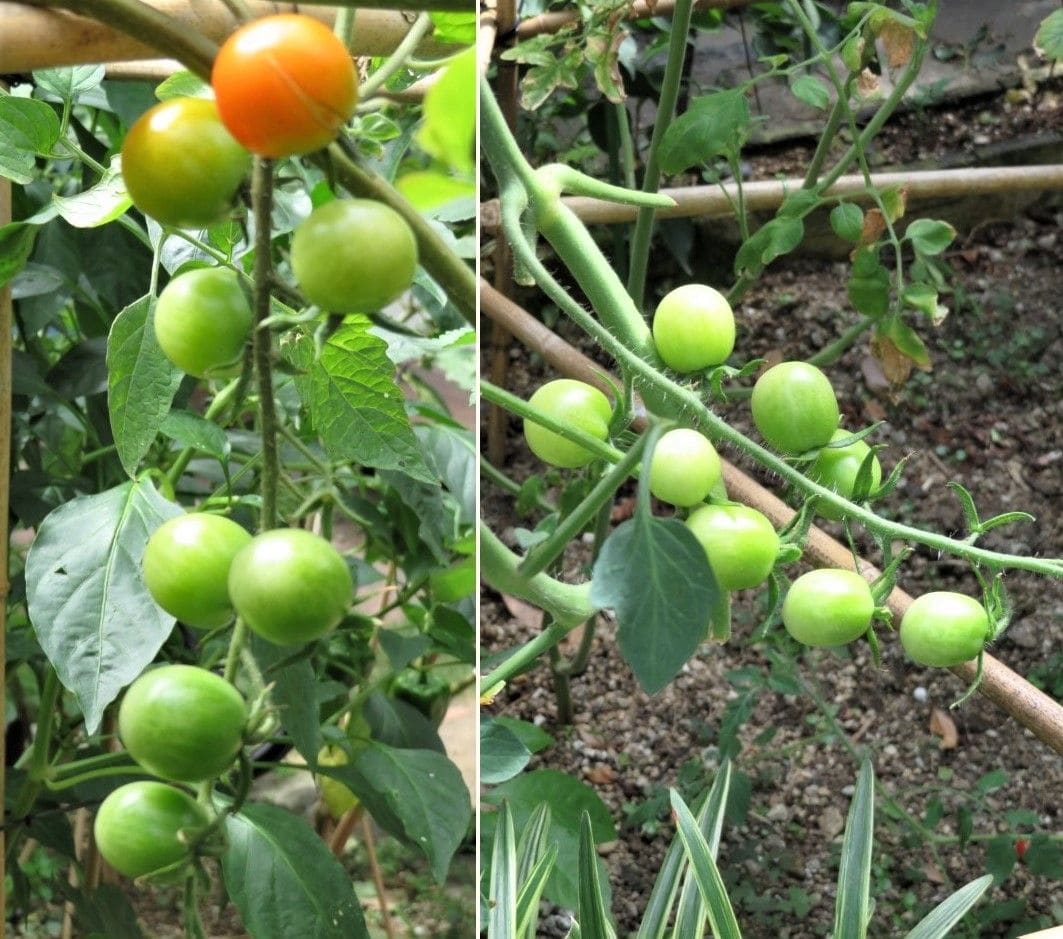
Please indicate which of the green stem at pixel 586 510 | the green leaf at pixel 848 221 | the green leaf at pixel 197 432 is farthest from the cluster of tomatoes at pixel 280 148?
the green leaf at pixel 848 221

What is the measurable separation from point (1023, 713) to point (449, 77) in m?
0.44

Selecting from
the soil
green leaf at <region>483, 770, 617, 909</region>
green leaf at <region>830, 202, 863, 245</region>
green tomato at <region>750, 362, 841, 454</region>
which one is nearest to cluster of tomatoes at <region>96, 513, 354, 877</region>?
green tomato at <region>750, 362, 841, 454</region>

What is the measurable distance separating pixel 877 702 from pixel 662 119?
2.39 ft

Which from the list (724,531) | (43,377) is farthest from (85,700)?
(43,377)

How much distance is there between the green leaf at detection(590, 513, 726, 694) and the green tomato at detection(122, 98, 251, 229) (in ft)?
0.42

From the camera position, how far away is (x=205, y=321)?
0.20 m

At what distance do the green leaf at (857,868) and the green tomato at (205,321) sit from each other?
0.54m

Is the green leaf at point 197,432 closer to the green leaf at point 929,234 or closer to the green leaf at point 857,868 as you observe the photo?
the green leaf at point 857,868

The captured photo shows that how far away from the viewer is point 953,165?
163 cm

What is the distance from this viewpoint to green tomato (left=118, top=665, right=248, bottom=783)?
20cm

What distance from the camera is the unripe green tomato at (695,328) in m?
0.36

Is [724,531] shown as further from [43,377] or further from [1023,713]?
[43,377]

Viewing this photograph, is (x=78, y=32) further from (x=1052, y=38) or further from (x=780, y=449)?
(x=1052, y=38)

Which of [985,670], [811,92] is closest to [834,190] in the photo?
[811,92]
